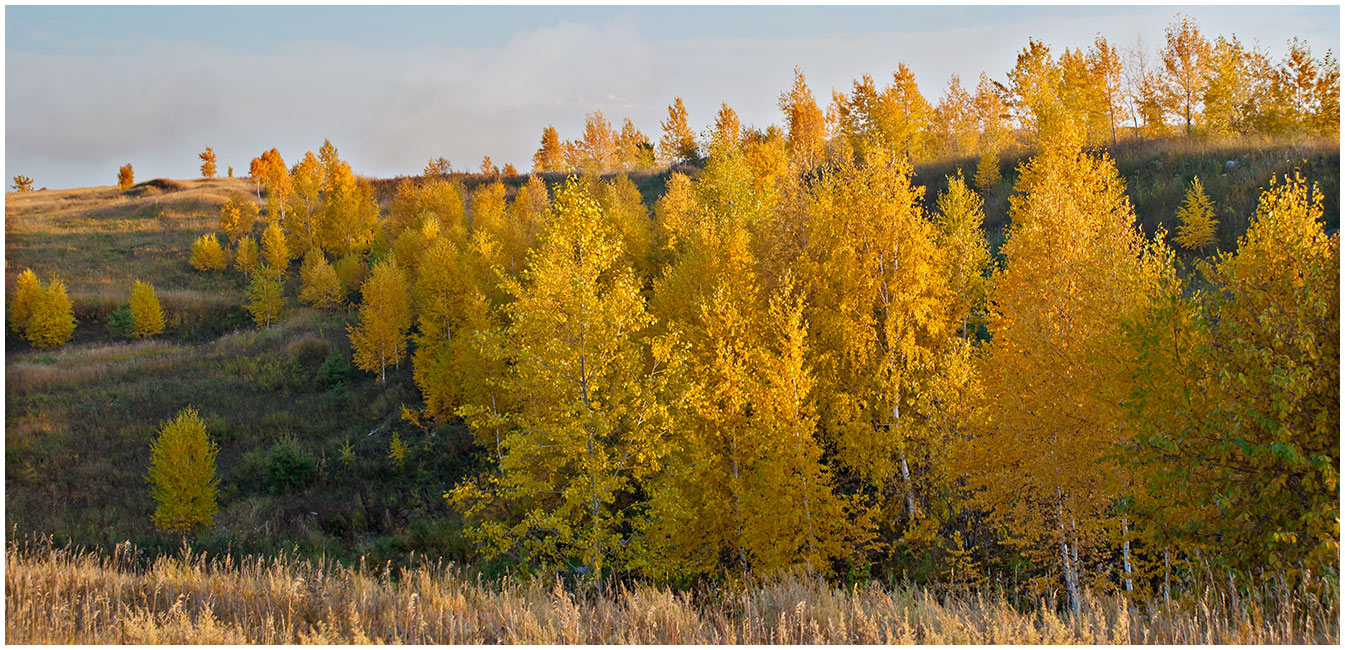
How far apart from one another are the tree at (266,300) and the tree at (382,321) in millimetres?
16892

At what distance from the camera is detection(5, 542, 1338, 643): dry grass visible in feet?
21.9

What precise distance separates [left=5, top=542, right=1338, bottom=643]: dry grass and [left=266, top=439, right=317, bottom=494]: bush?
21.1 m

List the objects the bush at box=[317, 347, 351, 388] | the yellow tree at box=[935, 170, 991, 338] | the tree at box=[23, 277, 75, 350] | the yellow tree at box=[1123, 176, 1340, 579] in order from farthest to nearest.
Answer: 1. the tree at box=[23, 277, 75, 350]
2. the bush at box=[317, 347, 351, 388]
3. the yellow tree at box=[935, 170, 991, 338]
4. the yellow tree at box=[1123, 176, 1340, 579]

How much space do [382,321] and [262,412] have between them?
25.0ft

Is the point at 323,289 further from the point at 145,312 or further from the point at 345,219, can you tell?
the point at 345,219

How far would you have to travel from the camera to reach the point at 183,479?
2295 cm

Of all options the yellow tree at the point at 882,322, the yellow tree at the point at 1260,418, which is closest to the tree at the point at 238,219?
the yellow tree at the point at 882,322

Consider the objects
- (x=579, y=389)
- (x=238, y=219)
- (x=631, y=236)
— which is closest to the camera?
(x=579, y=389)

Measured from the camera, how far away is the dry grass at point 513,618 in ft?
21.9

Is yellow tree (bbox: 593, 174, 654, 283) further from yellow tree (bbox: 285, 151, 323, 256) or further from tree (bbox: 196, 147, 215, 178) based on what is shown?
tree (bbox: 196, 147, 215, 178)

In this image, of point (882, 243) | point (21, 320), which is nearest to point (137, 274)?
point (21, 320)

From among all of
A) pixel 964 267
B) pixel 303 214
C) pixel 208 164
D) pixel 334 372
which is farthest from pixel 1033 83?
pixel 208 164

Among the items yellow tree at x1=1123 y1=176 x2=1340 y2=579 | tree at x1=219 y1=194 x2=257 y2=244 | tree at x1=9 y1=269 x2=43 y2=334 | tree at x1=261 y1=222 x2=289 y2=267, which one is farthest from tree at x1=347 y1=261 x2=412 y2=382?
tree at x1=219 y1=194 x2=257 y2=244

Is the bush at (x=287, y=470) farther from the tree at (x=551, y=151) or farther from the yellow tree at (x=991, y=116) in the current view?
the tree at (x=551, y=151)
